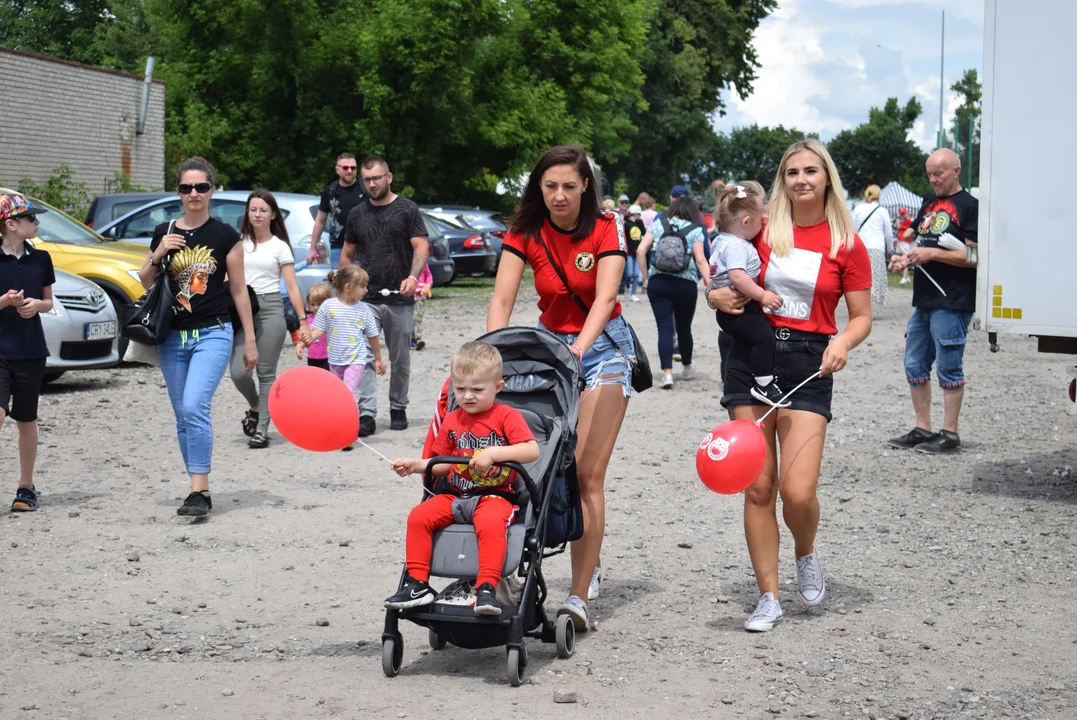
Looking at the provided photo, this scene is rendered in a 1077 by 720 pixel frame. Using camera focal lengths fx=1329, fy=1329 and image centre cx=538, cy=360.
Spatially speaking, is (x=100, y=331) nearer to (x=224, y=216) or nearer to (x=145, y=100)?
(x=224, y=216)

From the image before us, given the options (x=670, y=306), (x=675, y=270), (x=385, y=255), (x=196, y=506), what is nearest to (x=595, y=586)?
(x=196, y=506)

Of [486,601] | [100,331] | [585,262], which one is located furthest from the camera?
[100,331]

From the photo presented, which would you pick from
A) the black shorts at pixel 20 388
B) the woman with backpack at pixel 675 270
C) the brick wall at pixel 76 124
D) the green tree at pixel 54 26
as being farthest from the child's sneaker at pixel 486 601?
the green tree at pixel 54 26

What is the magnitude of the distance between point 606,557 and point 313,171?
29881 mm

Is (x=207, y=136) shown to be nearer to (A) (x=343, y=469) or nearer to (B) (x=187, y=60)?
(B) (x=187, y=60)

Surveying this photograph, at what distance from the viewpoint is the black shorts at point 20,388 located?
8031 mm

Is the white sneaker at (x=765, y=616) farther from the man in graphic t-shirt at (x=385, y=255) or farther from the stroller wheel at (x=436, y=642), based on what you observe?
the man in graphic t-shirt at (x=385, y=255)

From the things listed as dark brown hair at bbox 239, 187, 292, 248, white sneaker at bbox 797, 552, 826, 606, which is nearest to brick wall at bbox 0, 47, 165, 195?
dark brown hair at bbox 239, 187, 292, 248

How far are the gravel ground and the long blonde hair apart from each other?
1.69m

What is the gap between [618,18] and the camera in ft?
137

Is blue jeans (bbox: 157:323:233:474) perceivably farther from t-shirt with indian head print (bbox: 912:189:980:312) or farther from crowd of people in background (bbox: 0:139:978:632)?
t-shirt with indian head print (bbox: 912:189:980:312)

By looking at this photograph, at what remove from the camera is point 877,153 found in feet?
393

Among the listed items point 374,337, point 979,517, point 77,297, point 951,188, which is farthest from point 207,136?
point 979,517

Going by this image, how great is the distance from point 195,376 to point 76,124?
2123cm
